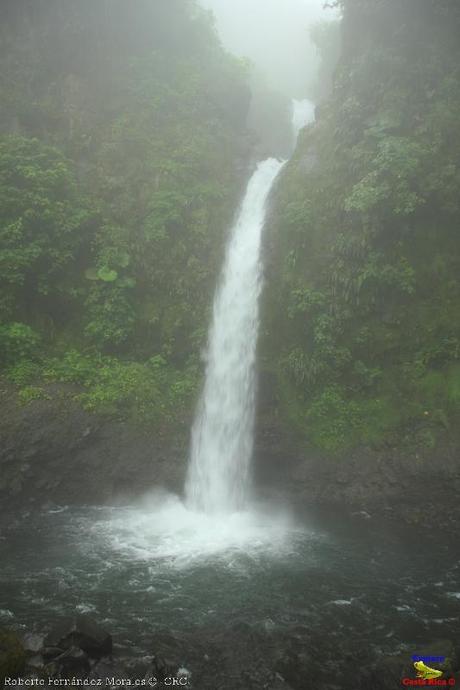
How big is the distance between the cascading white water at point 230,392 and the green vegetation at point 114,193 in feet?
2.13

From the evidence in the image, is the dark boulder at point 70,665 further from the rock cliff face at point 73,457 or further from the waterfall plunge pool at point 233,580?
the rock cliff face at point 73,457

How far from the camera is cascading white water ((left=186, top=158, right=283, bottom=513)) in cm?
1530

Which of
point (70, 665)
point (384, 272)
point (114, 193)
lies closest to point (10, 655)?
point (70, 665)

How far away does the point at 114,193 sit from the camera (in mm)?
20547

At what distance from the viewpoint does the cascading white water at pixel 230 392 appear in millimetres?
15305

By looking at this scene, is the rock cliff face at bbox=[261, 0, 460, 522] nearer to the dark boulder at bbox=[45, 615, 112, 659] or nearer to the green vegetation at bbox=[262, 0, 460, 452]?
the green vegetation at bbox=[262, 0, 460, 452]

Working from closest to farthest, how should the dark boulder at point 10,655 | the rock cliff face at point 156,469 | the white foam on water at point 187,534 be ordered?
1. the dark boulder at point 10,655
2. the white foam on water at point 187,534
3. the rock cliff face at point 156,469

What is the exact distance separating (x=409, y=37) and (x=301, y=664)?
21966 millimetres

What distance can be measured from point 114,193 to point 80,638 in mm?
17089

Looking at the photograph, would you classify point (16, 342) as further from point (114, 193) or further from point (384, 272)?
point (384, 272)

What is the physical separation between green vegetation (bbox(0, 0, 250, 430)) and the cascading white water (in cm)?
65

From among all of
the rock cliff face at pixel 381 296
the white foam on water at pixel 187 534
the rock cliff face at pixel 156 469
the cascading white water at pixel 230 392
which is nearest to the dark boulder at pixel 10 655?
the white foam on water at pixel 187 534

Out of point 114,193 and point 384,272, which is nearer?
point 384,272

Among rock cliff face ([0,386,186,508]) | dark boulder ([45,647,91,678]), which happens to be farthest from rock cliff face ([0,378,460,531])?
dark boulder ([45,647,91,678])
